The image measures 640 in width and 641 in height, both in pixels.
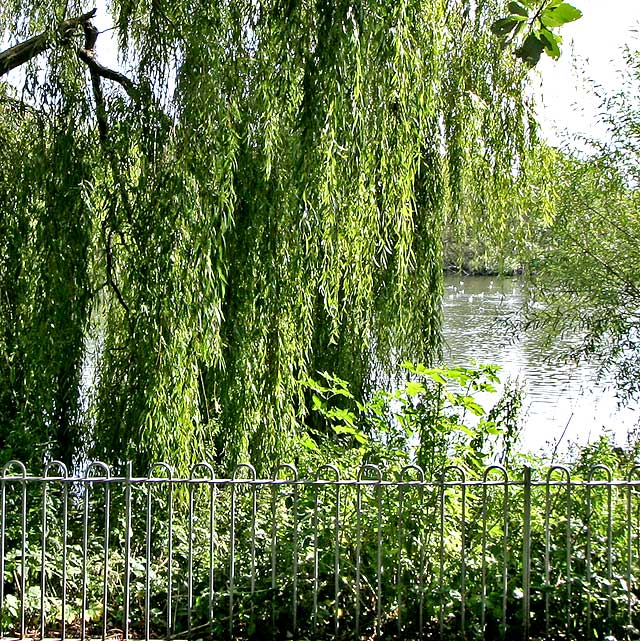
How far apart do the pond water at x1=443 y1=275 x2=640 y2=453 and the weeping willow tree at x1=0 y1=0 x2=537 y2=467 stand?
3.15 m

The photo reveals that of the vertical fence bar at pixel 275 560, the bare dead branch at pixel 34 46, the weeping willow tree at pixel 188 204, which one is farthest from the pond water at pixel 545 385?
the bare dead branch at pixel 34 46

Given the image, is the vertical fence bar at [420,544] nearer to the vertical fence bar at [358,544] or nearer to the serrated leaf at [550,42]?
the vertical fence bar at [358,544]

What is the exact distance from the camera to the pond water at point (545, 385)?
10.5 meters

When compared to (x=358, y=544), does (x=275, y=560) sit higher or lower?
lower

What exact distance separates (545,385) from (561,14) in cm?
1069

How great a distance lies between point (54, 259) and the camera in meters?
5.46

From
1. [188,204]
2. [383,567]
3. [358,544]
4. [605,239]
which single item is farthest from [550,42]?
[605,239]

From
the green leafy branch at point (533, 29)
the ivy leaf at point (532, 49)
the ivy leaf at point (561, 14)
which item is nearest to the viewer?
the ivy leaf at point (561, 14)

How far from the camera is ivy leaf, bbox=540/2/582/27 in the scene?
2.46 meters

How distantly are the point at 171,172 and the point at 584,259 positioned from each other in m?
5.96

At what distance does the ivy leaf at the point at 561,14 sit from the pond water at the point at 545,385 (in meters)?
5.64

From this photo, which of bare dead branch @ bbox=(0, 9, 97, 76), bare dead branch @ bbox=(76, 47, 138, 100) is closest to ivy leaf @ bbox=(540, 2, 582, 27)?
bare dead branch @ bbox=(76, 47, 138, 100)

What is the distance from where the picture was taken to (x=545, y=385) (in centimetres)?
1276

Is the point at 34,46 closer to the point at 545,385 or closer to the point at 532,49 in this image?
the point at 532,49
